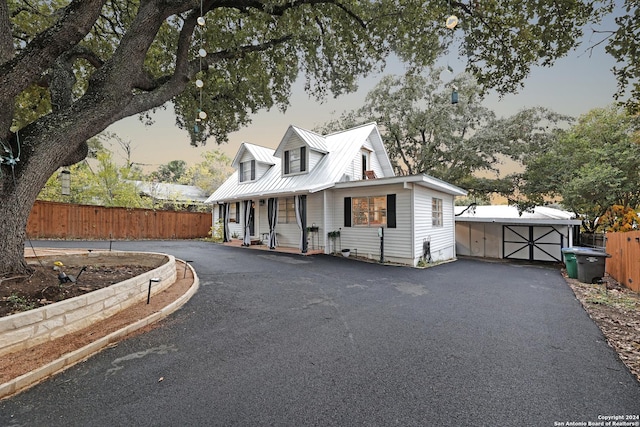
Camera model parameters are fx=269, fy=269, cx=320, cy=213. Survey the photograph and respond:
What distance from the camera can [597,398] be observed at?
2281 mm

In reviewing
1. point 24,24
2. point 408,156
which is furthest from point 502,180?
point 24,24

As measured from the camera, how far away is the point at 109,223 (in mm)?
14445

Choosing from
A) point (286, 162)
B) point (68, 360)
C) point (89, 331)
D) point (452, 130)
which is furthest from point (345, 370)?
point (452, 130)

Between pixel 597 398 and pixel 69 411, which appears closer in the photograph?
pixel 69 411

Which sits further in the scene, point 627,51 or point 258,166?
point 258,166

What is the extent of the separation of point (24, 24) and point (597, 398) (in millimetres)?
12276

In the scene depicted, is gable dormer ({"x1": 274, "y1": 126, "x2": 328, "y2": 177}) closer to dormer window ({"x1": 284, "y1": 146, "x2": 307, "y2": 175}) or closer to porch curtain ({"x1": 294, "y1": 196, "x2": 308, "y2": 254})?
dormer window ({"x1": 284, "y1": 146, "x2": 307, "y2": 175})

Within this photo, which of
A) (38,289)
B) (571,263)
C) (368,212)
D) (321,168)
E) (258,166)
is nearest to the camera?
(38,289)

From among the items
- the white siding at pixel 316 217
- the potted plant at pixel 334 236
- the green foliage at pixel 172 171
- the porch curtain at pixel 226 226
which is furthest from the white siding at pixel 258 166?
the green foliage at pixel 172 171

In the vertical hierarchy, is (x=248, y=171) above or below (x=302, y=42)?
below

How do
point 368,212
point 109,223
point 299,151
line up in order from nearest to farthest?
point 368,212, point 299,151, point 109,223

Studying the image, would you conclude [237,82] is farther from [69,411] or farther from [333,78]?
[69,411]

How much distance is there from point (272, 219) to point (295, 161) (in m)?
3.05

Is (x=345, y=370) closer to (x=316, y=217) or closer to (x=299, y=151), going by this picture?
(x=316, y=217)
